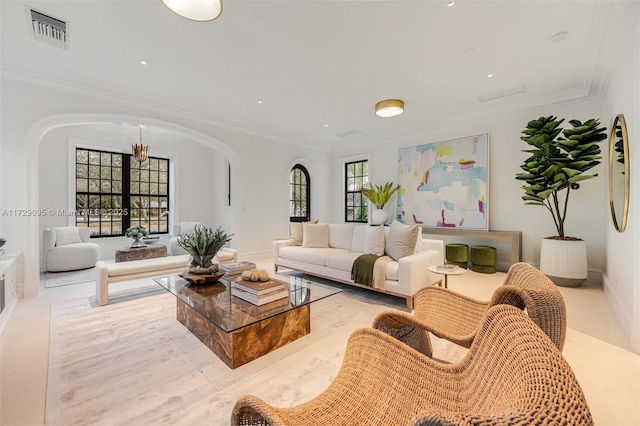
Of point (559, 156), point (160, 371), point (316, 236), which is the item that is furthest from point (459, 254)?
point (160, 371)

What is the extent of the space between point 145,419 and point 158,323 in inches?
52.3

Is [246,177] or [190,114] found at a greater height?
[190,114]

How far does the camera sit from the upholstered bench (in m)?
3.07

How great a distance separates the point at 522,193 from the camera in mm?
4633

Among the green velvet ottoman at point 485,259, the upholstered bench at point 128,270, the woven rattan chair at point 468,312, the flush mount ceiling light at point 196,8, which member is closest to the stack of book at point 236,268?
the upholstered bench at point 128,270

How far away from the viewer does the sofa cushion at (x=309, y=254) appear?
3.88 meters

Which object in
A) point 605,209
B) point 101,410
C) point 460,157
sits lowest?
point 101,410

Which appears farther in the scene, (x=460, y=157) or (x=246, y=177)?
(x=246, y=177)

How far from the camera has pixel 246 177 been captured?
18.8ft

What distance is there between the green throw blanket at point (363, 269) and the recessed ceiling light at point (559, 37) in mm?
2961

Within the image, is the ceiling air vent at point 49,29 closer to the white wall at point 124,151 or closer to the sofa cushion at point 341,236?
the white wall at point 124,151

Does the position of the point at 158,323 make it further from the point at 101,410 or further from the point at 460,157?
the point at 460,157

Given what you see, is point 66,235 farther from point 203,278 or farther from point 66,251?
point 203,278

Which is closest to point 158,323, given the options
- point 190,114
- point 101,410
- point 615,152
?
point 101,410
